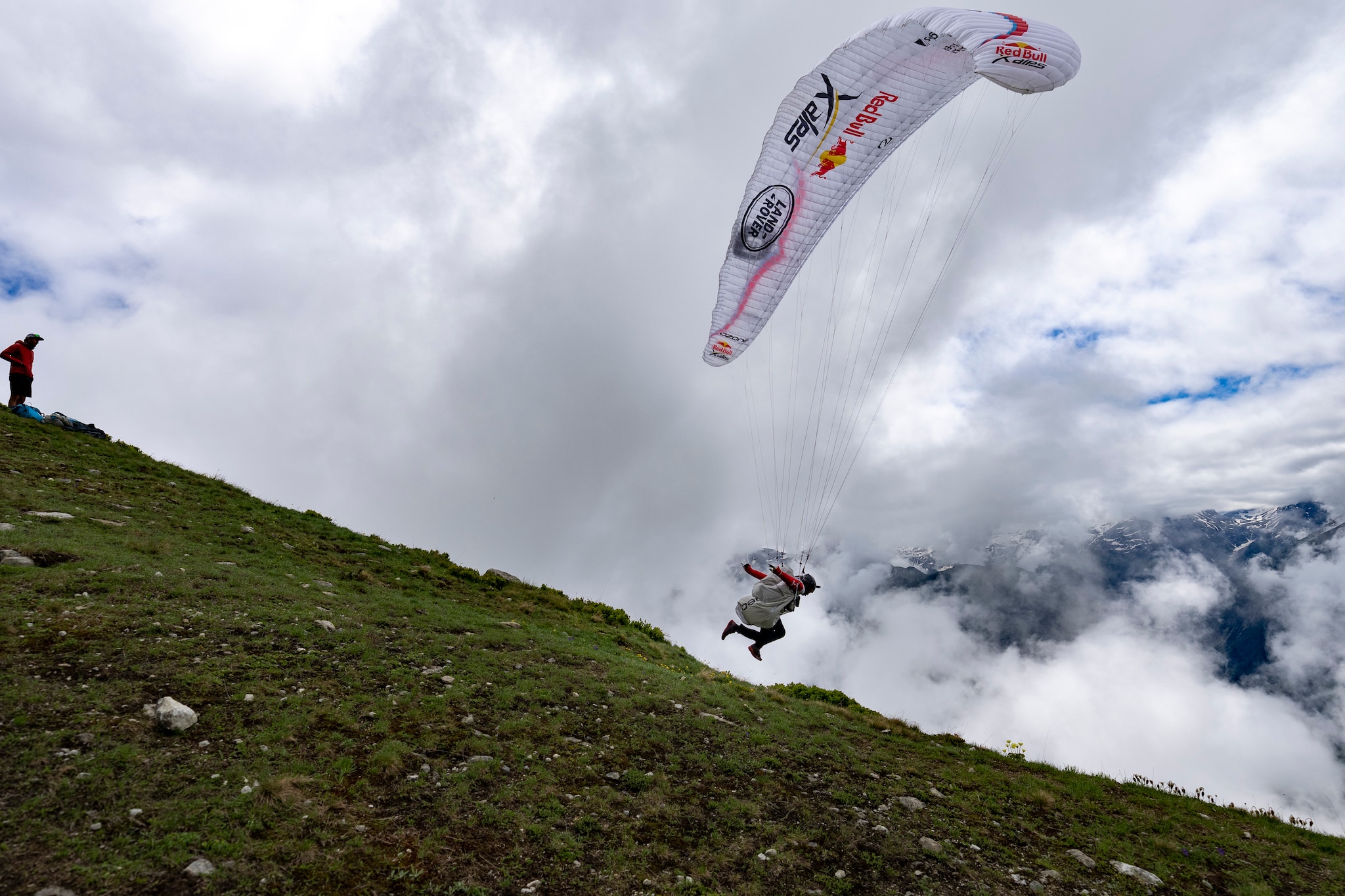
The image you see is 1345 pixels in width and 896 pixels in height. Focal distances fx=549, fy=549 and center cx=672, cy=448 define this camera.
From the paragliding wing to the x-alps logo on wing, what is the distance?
0.01 meters

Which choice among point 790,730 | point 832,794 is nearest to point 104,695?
point 832,794

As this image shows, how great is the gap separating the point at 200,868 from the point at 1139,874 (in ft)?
32.1

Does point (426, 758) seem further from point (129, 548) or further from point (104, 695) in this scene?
point (129, 548)

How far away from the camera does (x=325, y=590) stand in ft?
38.1

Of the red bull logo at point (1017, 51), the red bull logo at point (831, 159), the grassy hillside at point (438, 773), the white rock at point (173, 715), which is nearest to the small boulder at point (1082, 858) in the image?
the grassy hillside at point (438, 773)

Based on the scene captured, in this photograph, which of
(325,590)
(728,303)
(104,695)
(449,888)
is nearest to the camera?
(449,888)

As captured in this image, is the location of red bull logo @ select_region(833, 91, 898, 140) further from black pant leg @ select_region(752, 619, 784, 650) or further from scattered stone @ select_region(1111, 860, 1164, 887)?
scattered stone @ select_region(1111, 860, 1164, 887)

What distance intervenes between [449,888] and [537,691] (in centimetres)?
435

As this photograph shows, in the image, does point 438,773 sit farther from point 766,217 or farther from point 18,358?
point 18,358

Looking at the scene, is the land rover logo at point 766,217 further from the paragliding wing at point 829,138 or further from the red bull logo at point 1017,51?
the red bull logo at point 1017,51

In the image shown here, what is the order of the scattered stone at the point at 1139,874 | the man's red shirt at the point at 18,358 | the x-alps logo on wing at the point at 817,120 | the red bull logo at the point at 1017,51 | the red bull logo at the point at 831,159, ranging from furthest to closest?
the man's red shirt at the point at 18,358, the red bull logo at the point at 831,159, the x-alps logo on wing at the point at 817,120, the red bull logo at the point at 1017,51, the scattered stone at the point at 1139,874

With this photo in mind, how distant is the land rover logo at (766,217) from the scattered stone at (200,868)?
12.5 meters

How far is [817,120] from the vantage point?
11.3m

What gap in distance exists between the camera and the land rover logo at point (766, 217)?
1193cm
